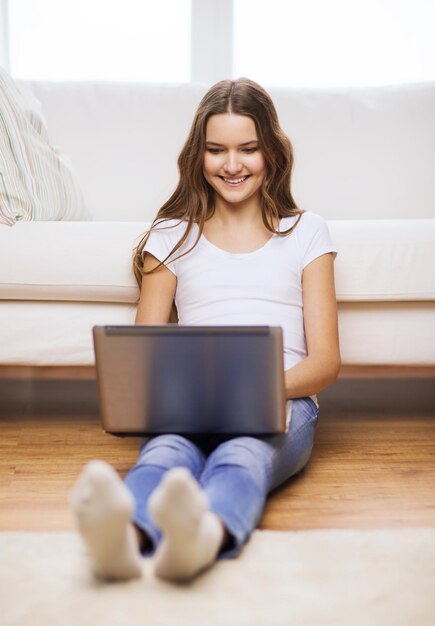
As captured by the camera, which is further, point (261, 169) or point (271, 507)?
point (261, 169)

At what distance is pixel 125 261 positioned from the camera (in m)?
1.57

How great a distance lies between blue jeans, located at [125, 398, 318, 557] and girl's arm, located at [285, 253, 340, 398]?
40 millimetres

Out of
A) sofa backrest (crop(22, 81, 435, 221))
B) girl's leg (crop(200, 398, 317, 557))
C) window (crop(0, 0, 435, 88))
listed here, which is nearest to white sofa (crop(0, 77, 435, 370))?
sofa backrest (crop(22, 81, 435, 221))

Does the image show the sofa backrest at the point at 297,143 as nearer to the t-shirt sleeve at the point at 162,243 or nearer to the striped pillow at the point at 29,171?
the striped pillow at the point at 29,171

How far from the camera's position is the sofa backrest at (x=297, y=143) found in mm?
2221

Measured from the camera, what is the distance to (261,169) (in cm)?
146

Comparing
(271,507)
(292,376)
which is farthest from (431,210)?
(271,507)

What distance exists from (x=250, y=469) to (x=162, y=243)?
Result: 1.99ft

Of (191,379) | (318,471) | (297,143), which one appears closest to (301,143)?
(297,143)

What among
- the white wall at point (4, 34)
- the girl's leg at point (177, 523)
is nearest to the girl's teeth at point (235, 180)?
the girl's leg at point (177, 523)

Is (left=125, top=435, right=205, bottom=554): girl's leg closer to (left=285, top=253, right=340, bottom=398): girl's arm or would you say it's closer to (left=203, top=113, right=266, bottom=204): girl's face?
(left=285, top=253, right=340, bottom=398): girl's arm

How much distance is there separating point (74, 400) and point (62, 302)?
54cm

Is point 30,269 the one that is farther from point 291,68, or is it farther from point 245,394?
point 291,68

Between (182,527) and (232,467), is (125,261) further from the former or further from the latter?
(182,527)
